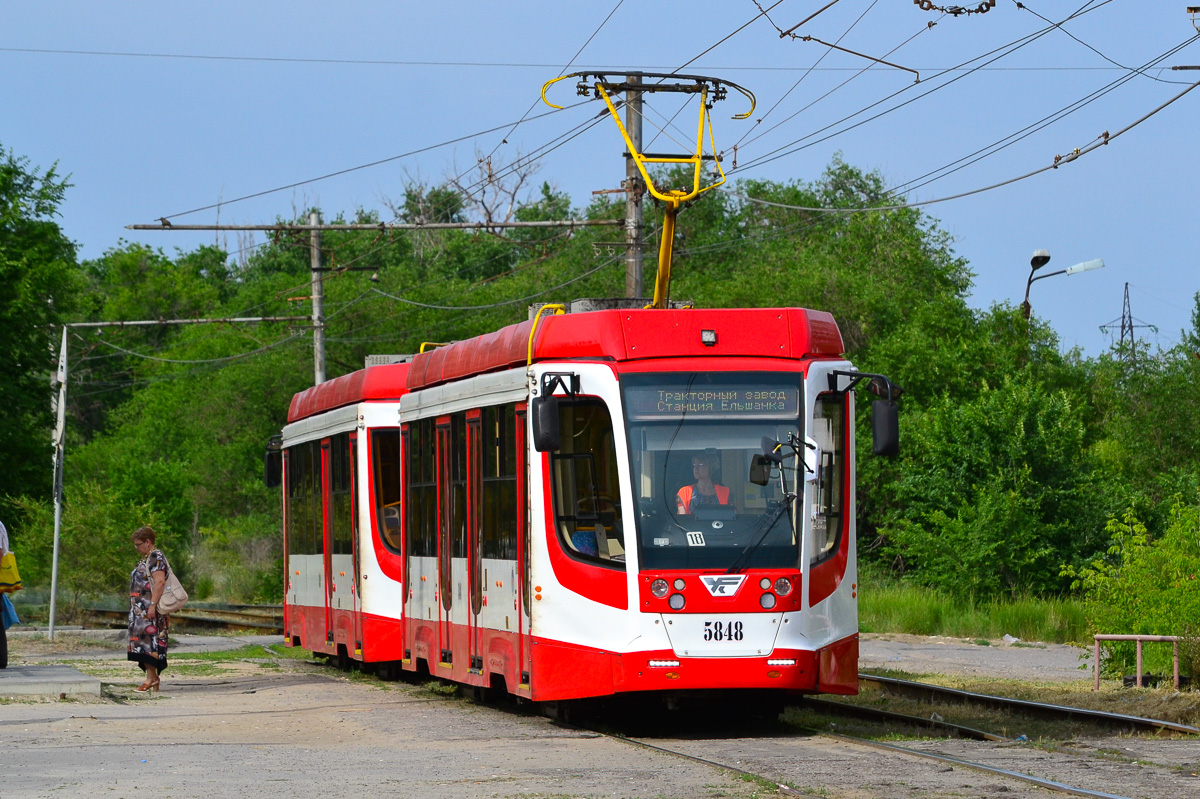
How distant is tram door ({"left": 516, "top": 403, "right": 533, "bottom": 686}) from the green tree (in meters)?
28.6

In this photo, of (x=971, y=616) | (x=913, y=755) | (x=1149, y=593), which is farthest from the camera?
(x=971, y=616)

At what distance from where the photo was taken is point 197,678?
66.7 feet

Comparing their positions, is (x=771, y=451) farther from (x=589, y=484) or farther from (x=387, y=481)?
(x=387, y=481)

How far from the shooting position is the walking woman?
691 inches

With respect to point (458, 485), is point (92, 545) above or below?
below

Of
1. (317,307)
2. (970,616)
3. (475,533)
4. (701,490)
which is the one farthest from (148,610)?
(317,307)

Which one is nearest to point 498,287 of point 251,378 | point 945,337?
point 251,378

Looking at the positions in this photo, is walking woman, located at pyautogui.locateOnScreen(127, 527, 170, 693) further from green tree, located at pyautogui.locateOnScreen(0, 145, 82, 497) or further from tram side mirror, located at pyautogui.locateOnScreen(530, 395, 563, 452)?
green tree, located at pyautogui.locateOnScreen(0, 145, 82, 497)

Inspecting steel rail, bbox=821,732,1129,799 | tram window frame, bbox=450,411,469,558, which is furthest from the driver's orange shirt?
tram window frame, bbox=450,411,469,558

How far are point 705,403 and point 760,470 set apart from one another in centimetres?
64

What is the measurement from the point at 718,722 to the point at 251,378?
Answer: 47.8m

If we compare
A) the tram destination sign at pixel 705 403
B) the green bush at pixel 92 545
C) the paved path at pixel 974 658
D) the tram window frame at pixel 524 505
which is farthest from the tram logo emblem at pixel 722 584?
the green bush at pixel 92 545

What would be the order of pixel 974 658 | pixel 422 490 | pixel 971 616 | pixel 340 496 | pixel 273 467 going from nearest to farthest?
pixel 422 490 → pixel 340 496 → pixel 974 658 → pixel 273 467 → pixel 971 616

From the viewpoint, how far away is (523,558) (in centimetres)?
1394
